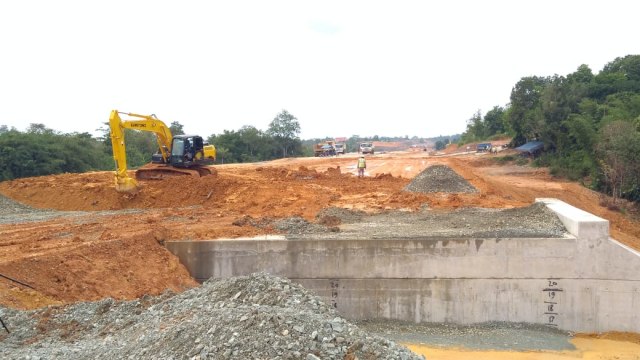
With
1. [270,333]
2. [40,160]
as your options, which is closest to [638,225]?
[270,333]

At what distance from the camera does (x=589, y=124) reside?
3384 centimetres

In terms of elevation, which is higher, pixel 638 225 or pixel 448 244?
pixel 448 244

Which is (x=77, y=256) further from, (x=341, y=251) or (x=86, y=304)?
(x=341, y=251)

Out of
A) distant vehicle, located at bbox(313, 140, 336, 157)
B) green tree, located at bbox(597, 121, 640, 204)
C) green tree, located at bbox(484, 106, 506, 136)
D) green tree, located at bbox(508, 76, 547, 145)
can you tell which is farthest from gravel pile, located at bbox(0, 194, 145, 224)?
green tree, located at bbox(484, 106, 506, 136)

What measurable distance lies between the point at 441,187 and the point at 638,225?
8950mm

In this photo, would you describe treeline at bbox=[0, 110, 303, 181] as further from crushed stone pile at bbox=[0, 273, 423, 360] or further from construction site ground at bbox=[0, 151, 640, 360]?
crushed stone pile at bbox=[0, 273, 423, 360]

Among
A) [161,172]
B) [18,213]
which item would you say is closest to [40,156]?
[161,172]

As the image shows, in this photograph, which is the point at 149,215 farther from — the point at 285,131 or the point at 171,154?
the point at 285,131

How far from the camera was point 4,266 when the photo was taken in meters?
10.7

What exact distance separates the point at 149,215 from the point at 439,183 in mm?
12299

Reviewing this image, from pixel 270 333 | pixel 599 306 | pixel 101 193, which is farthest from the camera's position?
pixel 101 193

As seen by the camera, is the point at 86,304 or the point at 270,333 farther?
the point at 86,304

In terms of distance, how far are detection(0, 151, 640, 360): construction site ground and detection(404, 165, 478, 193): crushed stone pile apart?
22.2 inches

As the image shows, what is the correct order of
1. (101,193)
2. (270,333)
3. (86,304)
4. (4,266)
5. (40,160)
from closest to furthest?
(270,333), (86,304), (4,266), (101,193), (40,160)
